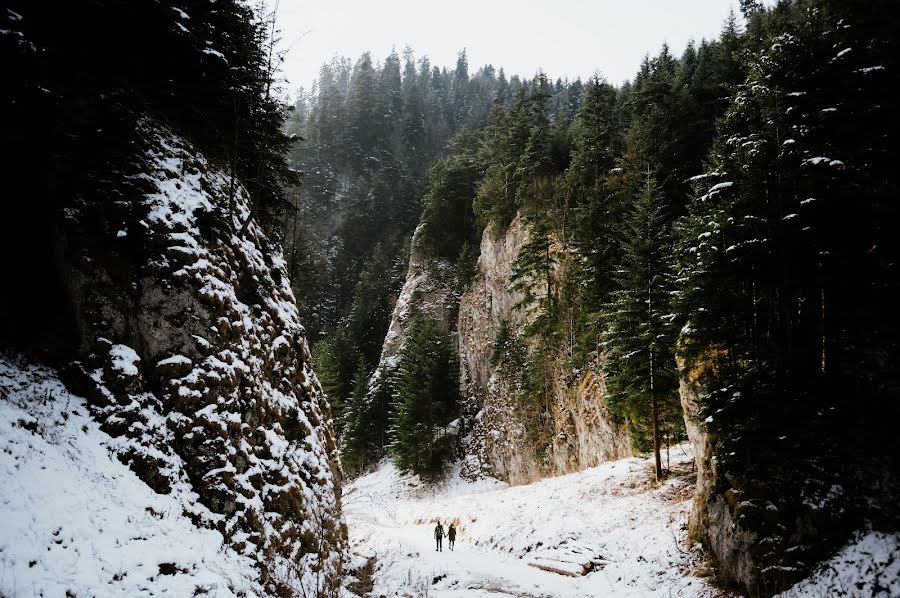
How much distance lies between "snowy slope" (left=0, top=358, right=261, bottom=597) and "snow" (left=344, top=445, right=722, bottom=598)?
3165 millimetres

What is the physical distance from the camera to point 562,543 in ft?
47.2

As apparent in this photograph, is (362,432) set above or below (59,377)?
below

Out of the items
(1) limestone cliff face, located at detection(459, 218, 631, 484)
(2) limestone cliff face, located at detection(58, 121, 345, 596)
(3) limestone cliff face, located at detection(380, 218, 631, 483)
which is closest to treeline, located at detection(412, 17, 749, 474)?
(1) limestone cliff face, located at detection(459, 218, 631, 484)

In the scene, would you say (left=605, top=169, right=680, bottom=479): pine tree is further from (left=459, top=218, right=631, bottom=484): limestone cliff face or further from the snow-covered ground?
(left=459, top=218, right=631, bottom=484): limestone cliff face

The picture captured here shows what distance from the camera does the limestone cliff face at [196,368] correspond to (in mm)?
7531

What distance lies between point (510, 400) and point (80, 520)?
28.6m

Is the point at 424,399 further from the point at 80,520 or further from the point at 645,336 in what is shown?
the point at 80,520

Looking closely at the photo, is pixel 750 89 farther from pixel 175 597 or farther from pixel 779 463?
pixel 175 597

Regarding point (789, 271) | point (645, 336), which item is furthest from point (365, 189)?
point (789, 271)

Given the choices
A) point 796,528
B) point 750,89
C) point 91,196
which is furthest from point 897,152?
point 91,196

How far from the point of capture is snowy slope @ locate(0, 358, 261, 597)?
5012 mm

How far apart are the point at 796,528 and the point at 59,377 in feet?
46.1

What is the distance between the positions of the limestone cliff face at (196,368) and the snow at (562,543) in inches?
65.5

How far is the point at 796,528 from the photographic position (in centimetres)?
835
